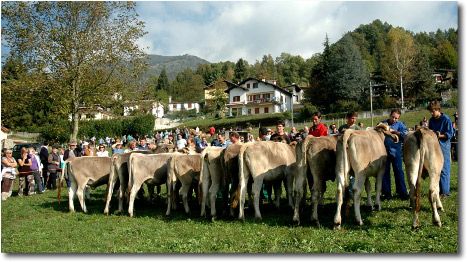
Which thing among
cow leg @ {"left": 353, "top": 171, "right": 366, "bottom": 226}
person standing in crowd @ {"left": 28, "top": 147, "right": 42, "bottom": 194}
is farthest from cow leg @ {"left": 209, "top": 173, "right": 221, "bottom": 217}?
person standing in crowd @ {"left": 28, "top": 147, "right": 42, "bottom": 194}

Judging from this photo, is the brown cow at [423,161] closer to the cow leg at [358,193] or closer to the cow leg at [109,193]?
the cow leg at [358,193]

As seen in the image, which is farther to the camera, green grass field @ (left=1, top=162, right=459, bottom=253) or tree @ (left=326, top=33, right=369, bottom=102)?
tree @ (left=326, top=33, right=369, bottom=102)

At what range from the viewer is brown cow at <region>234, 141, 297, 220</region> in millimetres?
9008

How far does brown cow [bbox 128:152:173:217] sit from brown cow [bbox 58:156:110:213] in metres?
1.94

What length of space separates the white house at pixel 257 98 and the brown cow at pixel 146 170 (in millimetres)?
71146

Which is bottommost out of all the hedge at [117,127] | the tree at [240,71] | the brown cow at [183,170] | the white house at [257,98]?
the brown cow at [183,170]

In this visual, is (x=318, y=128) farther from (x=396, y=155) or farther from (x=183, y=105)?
(x=183, y=105)

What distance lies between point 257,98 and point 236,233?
79.2m

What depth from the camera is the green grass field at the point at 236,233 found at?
6.71 metres

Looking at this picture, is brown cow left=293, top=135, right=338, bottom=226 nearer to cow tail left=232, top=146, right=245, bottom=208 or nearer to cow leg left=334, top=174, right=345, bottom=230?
cow leg left=334, top=174, right=345, bottom=230

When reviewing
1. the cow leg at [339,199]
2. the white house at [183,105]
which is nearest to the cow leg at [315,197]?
the cow leg at [339,199]

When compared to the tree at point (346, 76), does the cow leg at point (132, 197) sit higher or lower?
lower

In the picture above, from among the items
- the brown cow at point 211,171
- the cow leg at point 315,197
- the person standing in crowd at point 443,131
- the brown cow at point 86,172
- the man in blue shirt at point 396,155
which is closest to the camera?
the cow leg at point 315,197

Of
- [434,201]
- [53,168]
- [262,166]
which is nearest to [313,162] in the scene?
[262,166]
